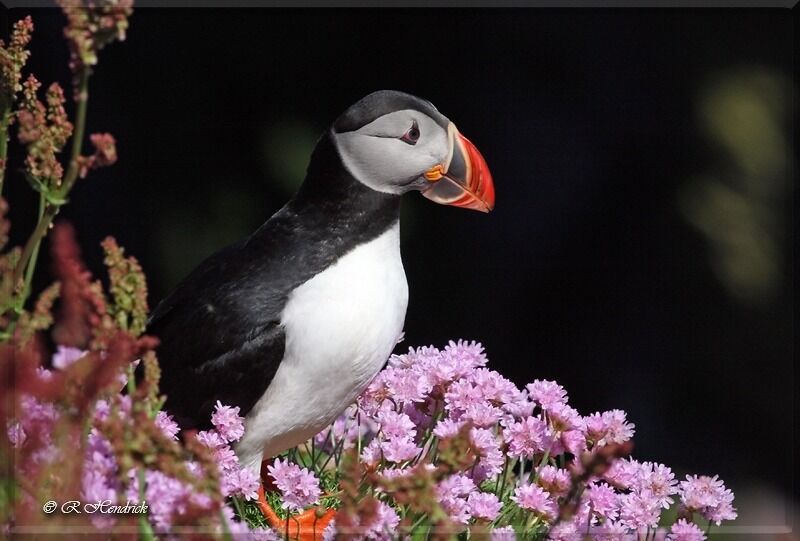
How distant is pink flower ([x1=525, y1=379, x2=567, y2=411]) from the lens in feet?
5.97

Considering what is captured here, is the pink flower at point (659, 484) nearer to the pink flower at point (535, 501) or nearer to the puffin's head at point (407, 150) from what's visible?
the pink flower at point (535, 501)

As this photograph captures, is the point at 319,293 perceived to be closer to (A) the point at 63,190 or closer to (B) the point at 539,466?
(B) the point at 539,466

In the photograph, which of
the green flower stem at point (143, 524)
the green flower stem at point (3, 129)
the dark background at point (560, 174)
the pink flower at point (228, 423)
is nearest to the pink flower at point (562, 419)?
the pink flower at point (228, 423)

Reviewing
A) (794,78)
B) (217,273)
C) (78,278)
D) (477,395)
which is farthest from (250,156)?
(78,278)

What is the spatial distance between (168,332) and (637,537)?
Answer: 33.5 inches

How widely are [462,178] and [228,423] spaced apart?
1.91 feet

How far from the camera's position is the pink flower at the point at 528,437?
1.79 m

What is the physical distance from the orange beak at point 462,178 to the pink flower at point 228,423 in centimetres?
53

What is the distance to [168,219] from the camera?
2547 mm

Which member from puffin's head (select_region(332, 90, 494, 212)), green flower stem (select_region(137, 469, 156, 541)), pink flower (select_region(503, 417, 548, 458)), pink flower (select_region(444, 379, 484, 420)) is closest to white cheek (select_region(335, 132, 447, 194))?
puffin's head (select_region(332, 90, 494, 212))

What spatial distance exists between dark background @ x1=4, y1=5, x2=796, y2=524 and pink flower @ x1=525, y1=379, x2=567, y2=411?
622 millimetres

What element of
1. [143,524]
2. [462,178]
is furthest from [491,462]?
[143,524]

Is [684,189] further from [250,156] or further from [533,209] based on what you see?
[250,156]

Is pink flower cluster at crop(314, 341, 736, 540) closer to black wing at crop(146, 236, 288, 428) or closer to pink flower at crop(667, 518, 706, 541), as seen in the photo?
pink flower at crop(667, 518, 706, 541)
